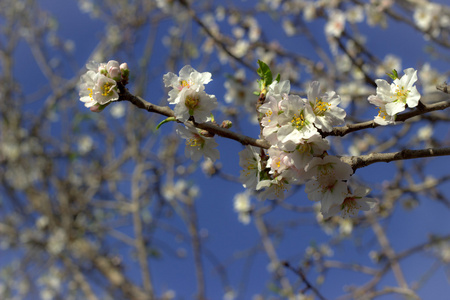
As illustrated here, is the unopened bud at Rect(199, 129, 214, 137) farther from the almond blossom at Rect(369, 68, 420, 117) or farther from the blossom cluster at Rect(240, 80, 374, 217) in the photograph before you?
the almond blossom at Rect(369, 68, 420, 117)

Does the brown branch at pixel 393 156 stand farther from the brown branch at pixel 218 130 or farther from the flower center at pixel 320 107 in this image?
the brown branch at pixel 218 130

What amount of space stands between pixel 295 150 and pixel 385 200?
259 cm

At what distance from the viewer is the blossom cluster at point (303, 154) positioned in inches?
40.1

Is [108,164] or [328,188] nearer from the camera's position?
[328,188]

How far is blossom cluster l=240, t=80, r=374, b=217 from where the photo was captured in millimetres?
1020

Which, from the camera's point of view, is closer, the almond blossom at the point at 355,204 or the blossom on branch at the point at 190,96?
the blossom on branch at the point at 190,96

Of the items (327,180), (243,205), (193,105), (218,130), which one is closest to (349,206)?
(327,180)

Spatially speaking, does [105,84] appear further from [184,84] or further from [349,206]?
[349,206]

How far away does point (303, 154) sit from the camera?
40.4 inches

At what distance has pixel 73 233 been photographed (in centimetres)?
531

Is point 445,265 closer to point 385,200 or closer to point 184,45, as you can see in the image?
point 385,200

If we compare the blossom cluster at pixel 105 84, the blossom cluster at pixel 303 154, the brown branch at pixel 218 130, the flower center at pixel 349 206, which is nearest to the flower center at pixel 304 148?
the blossom cluster at pixel 303 154

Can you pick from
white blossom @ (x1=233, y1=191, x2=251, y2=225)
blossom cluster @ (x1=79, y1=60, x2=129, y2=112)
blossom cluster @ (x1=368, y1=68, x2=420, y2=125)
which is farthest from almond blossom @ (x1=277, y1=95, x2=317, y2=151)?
white blossom @ (x1=233, y1=191, x2=251, y2=225)

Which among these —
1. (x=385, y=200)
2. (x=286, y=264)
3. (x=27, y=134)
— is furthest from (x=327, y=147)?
(x=27, y=134)
